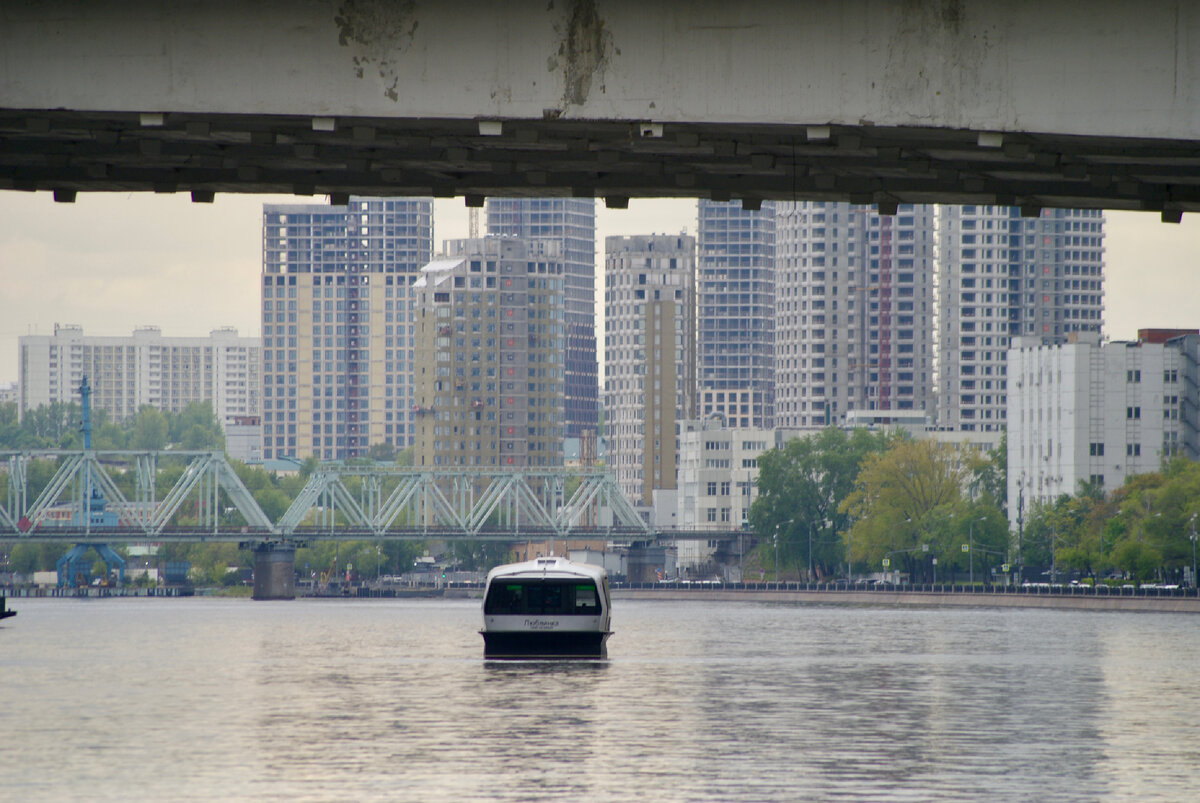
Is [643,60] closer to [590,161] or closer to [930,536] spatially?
[590,161]

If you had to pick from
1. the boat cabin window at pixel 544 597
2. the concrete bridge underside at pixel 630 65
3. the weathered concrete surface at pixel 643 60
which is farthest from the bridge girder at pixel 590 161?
the boat cabin window at pixel 544 597

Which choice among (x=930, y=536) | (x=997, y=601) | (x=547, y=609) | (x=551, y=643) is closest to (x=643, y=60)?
(x=547, y=609)

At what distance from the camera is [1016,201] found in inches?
1254

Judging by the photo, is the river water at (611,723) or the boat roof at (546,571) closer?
the river water at (611,723)

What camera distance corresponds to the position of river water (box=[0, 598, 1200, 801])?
92.7ft

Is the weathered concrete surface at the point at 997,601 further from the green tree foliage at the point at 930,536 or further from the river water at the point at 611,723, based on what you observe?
the river water at the point at 611,723

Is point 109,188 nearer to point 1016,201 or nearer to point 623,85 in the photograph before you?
point 623,85

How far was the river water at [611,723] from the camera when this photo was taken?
28266 millimetres

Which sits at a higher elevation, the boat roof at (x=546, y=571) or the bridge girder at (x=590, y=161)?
the bridge girder at (x=590, y=161)

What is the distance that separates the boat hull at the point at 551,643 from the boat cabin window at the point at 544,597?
921 mm

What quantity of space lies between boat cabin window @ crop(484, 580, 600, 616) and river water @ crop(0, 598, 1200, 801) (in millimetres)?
1782

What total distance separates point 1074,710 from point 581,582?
20323 mm

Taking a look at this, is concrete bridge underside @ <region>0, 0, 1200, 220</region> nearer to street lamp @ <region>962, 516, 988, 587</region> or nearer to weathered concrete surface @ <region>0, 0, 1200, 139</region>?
weathered concrete surface @ <region>0, 0, 1200, 139</region>

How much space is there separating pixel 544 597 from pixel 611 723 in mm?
23271
